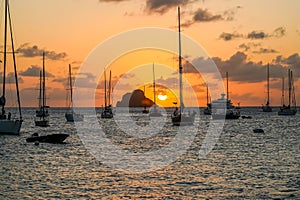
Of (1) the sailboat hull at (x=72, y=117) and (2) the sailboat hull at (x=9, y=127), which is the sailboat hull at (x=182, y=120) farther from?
(1) the sailboat hull at (x=72, y=117)

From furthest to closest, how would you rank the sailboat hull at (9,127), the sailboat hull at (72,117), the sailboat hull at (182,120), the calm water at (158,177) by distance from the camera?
1. the sailboat hull at (72,117)
2. the sailboat hull at (182,120)
3. the sailboat hull at (9,127)
4. the calm water at (158,177)

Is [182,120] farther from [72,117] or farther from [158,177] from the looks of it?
[158,177]

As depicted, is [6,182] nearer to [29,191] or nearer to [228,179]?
[29,191]

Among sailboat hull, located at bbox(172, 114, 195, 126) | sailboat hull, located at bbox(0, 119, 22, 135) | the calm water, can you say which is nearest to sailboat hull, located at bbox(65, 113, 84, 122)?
sailboat hull, located at bbox(172, 114, 195, 126)

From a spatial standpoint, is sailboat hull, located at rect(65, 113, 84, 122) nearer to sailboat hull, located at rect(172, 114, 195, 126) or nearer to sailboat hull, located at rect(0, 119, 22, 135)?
sailboat hull, located at rect(172, 114, 195, 126)

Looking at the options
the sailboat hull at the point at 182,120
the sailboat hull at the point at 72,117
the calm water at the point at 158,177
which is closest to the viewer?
the calm water at the point at 158,177

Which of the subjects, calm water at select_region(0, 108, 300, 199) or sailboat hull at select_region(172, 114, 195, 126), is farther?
sailboat hull at select_region(172, 114, 195, 126)

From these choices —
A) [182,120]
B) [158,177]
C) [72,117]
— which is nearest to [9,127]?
[182,120]

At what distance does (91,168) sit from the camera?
156 feet

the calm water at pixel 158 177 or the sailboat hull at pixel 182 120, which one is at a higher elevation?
the sailboat hull at pixel 182 120

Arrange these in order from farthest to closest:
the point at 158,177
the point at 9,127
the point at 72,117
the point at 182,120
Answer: the point at 72,117
the point at 182,120
the point at 9,127
the point at 158,177

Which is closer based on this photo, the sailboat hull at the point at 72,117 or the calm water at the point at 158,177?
the calm water at the point at 158,177

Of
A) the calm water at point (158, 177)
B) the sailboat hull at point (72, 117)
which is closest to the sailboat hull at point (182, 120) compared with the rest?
the calm water at point (158, 177)

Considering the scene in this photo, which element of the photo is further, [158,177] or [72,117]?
[72,117]
